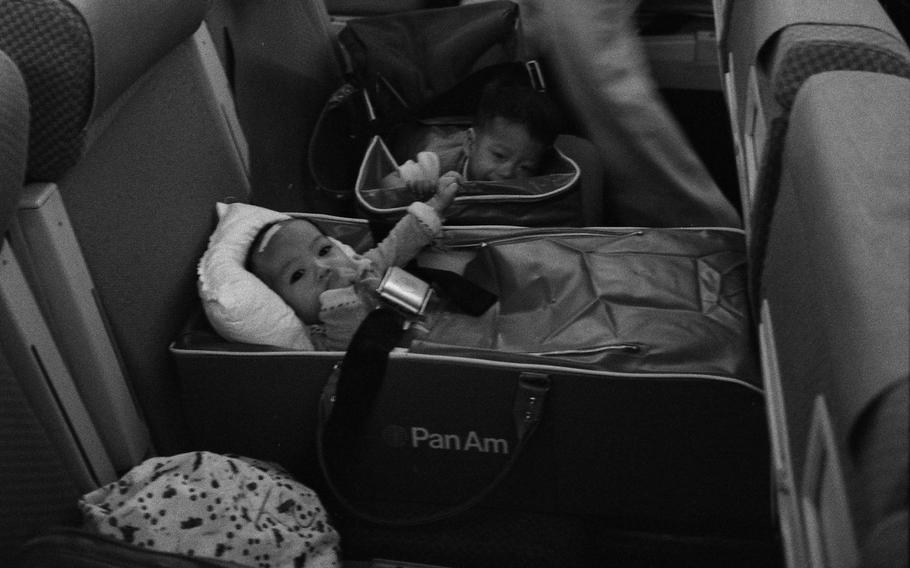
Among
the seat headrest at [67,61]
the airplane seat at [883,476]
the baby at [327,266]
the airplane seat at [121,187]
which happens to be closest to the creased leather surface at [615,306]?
the baby at [327,266]

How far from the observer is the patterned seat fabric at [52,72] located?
1.14 meters

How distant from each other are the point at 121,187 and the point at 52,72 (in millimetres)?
267

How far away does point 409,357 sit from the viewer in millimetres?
1318

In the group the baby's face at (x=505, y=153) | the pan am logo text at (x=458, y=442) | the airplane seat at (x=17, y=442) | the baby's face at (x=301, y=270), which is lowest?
the pan am logo text at (x=458, y=442)

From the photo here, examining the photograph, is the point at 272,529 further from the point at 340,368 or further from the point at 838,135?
the point at 838,135

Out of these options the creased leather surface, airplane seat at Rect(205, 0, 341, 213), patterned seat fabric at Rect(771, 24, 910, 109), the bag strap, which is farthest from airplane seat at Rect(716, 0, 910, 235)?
airplane seat at Rect(205, 0, 341, 213)

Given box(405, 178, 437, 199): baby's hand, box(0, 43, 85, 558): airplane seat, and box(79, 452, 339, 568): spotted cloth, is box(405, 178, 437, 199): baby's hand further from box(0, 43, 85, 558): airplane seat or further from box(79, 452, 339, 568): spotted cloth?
box(0, 43, 85, 558): airplane seat

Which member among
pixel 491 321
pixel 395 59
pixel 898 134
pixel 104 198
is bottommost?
pixel 491 321

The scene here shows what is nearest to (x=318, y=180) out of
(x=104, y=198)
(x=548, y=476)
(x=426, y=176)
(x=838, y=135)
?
(x=426, y=176)

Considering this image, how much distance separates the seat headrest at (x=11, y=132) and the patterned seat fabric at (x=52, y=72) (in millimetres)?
94

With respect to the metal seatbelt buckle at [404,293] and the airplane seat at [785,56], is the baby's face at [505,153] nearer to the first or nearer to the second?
the metal seatbelt buckle at [404,293]

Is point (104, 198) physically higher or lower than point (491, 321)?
higher

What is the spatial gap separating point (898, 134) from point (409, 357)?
738mm

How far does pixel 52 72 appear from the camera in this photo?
1.16 m
